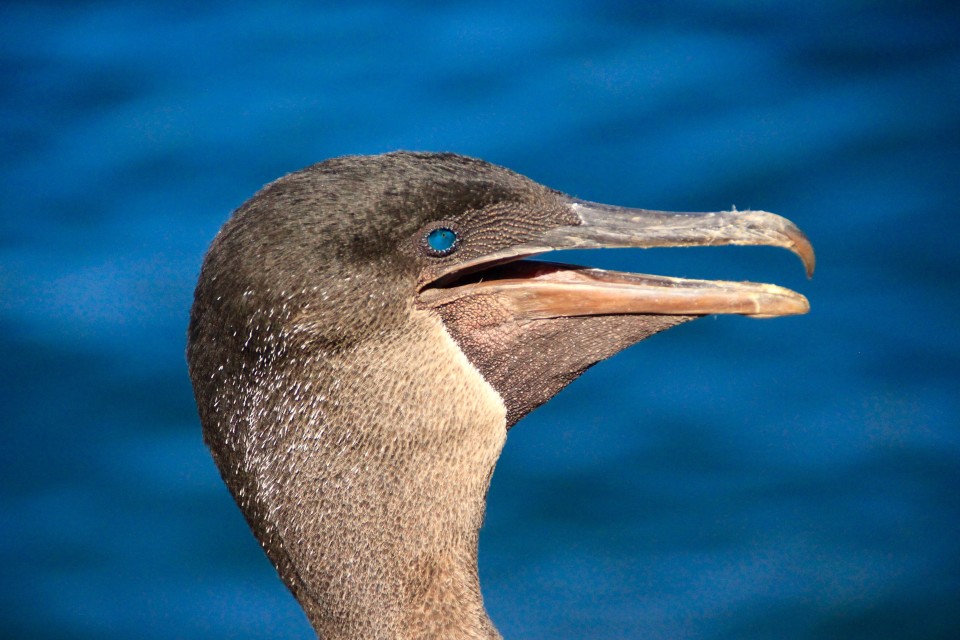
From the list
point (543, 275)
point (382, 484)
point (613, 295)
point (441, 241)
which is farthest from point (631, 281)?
point (382, 484)

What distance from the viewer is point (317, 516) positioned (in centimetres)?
229

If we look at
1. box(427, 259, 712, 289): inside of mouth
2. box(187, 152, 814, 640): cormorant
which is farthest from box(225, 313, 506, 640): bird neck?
box(427, 259, 712, 289): inside of mouth

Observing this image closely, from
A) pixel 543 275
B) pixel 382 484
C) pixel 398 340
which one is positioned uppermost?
pixel 543 275

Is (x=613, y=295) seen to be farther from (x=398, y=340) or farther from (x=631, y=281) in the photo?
(x=398, y=340)

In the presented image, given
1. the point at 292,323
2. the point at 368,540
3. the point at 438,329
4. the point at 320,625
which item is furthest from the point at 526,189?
the point at 320,625

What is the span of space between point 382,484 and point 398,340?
0.24 metres

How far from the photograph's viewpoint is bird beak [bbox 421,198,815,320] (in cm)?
223

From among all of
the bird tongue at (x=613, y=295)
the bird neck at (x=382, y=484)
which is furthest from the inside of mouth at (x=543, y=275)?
the bird neck at (x=382, y=484)

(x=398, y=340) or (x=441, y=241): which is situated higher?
(x=441, y=241)

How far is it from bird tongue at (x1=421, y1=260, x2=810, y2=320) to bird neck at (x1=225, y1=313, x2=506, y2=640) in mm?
113

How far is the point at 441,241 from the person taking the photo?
2.27 m

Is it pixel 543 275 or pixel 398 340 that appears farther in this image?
pixel 543 275

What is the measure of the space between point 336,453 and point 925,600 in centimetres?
287

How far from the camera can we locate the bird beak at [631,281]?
2.23 metres
